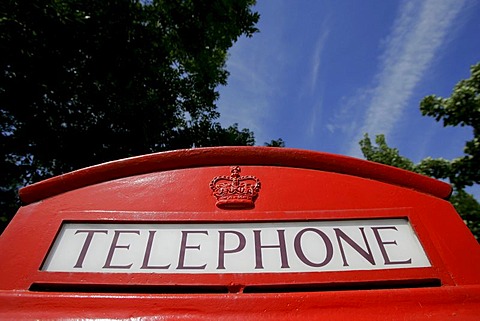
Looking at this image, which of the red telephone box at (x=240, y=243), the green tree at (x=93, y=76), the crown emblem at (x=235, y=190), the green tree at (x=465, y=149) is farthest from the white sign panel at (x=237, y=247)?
the green tree at (x=465, y=149)

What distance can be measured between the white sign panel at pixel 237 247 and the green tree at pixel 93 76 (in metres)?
3.95

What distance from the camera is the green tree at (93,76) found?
469cm

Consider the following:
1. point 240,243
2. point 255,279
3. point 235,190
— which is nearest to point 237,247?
point 240,243

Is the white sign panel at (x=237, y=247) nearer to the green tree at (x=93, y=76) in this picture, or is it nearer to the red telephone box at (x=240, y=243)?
the red telephone box at (x=240, y=243)

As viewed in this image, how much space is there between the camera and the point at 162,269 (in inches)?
50.9

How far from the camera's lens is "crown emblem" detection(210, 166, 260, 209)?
1.54 meters

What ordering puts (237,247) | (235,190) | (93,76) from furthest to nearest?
(93,76)
(235,190)
(237,247)

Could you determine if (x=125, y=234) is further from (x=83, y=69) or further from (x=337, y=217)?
(x=83, y=69)

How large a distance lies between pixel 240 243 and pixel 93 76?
187 inches

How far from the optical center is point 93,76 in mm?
5316

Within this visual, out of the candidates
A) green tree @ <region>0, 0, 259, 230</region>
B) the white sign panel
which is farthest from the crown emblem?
green tree @ <region>0, 0, 259, 230</region>

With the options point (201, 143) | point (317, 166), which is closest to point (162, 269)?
point (317, 166)

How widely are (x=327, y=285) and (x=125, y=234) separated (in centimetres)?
78

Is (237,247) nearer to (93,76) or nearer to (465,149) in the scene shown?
(93,76)
